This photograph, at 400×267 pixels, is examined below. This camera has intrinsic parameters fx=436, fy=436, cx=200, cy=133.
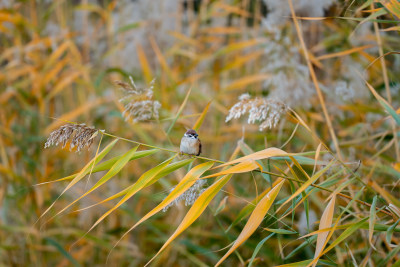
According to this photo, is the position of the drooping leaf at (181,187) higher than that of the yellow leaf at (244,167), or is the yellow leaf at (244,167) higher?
the yellow leaf at (244,167)

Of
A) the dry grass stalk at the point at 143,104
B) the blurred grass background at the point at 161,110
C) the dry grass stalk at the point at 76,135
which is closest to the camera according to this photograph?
the dry grass stalk at the point at 76,135

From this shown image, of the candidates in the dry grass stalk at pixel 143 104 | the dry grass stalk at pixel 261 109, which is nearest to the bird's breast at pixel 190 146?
the dry grass stalk at pixel 143 104

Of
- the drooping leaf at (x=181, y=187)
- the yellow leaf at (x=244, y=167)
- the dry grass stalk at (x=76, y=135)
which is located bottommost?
the drooping leaf at (x=181, y=187)

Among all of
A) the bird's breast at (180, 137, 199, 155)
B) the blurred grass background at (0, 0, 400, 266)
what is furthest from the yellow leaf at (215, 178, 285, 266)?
the blurred grass background at (0, 0, 400, 266)

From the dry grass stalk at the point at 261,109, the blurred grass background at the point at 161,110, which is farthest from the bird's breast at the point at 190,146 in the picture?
the blurred grass background at the point at 161,110

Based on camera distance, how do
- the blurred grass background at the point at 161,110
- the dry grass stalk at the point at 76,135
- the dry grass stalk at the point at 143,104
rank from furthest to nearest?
the blurred grass background at the point at 161,110 → the dry grass stalk at the point at 143,104 → the dry grass stalk at the point at 76,135

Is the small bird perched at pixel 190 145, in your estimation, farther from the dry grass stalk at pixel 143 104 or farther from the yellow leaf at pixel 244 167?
the yellow leaf at pixel 244 167

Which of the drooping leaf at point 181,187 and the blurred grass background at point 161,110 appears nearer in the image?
the drooping leaf at point 181,187

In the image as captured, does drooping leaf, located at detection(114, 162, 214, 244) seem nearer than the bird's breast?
Yes

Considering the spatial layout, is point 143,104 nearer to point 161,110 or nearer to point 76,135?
point 76,135

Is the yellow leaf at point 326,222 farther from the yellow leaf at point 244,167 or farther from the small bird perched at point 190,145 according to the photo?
the small bird perched at point 190,145

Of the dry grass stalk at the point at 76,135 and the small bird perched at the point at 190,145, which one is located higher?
the dry grass stalk at the point at 76,135

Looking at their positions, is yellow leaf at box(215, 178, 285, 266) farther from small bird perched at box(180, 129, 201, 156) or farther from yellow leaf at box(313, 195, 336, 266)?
small bird perched at box(180, 129, 201, 156)

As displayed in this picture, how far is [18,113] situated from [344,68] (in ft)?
4.93
